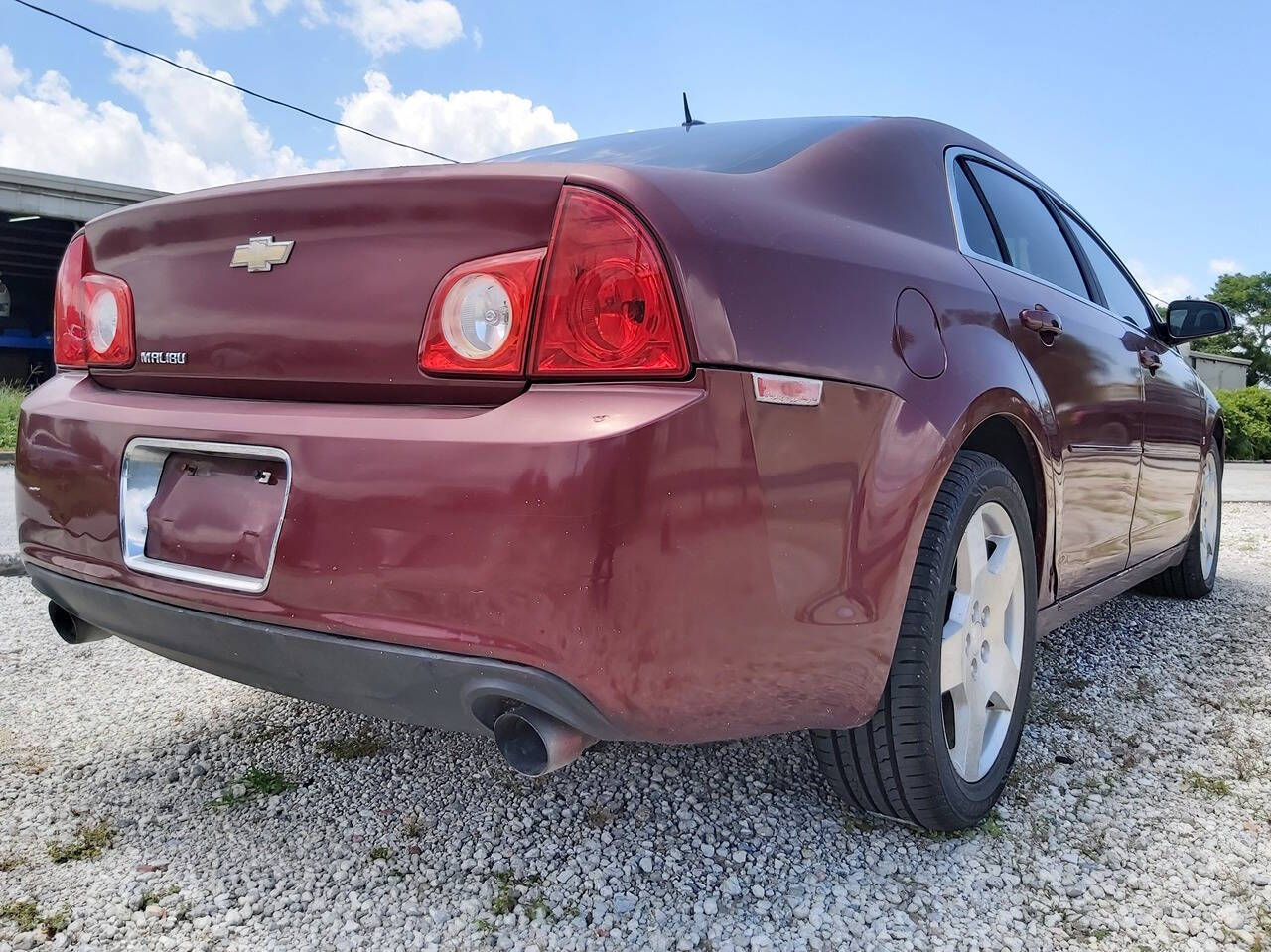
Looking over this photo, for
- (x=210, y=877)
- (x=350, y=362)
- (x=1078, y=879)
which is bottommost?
(x=1078, y=879)

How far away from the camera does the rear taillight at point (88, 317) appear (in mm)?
1908

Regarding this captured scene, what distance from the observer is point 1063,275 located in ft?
9.50

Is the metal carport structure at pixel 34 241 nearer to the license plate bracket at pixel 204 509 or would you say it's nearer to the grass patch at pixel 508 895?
the license plate bracket at pixel 204 509

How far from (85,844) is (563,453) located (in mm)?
1333

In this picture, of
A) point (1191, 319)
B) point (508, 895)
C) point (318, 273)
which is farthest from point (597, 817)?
point (1191, 319)

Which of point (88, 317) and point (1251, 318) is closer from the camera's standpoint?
point (88, 317)

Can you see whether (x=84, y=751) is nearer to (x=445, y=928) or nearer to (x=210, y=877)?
(x=210, y=877)

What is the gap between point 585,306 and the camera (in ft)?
4.66

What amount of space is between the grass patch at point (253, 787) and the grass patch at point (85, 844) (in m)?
0.20

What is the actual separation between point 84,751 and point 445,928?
123cm

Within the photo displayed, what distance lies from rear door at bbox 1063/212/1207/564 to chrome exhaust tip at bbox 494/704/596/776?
228cm

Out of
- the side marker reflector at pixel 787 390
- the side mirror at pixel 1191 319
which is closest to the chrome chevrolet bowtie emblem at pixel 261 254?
the side marker reflector at pixel 787 390

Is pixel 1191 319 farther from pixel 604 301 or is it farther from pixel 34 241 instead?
pixel 34 241

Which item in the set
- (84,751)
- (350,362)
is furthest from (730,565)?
(84,751)
